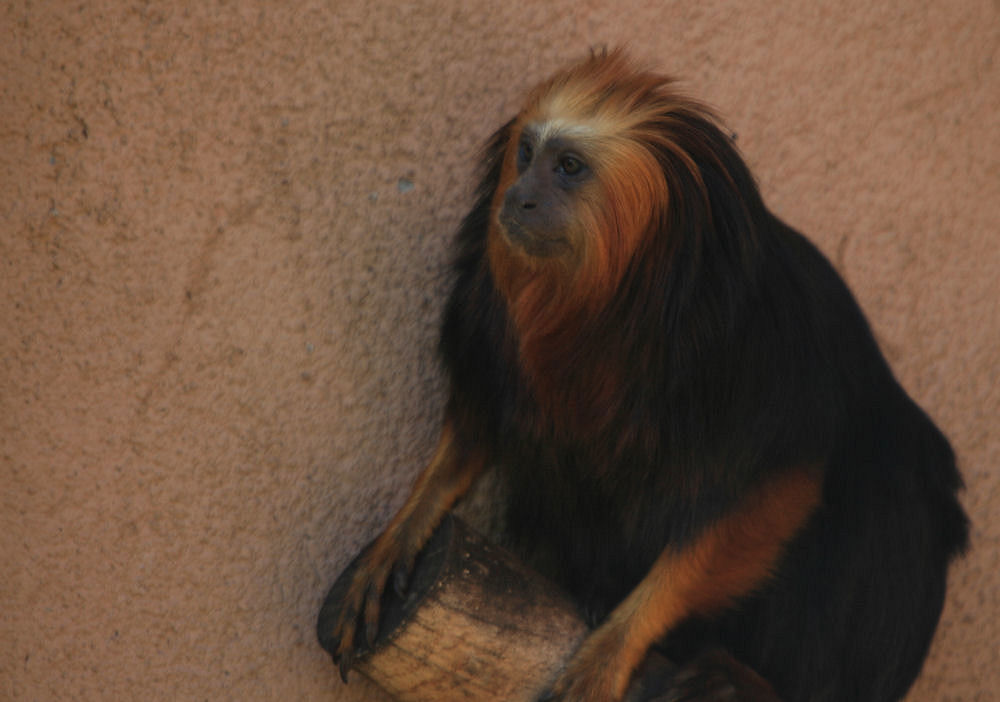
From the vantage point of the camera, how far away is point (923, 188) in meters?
2.94

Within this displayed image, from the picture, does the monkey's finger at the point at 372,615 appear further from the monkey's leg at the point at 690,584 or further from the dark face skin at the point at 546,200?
the dark face skin at the point at 546,200

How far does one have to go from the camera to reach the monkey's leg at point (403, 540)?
82.5 inches

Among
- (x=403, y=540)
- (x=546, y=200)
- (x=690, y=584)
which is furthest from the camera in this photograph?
(x=403, y=540)

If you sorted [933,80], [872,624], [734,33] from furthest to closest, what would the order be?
[933,80] → [734,33] → [872,624]

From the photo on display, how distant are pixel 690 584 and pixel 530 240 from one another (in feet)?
2.29

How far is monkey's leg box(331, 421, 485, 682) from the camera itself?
210cm

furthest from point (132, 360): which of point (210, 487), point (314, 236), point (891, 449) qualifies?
point (891, 449)

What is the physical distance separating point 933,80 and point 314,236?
1729 millimetres

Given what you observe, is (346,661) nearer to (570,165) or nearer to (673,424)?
(673,424)

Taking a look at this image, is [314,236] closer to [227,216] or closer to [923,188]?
[227,216]

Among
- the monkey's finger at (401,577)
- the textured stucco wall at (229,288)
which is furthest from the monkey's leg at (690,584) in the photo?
the textured stucco wall at (229,288)

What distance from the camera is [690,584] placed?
2.04 metres

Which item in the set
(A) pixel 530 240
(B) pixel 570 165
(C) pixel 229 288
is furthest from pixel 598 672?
(C) pixel 229 288

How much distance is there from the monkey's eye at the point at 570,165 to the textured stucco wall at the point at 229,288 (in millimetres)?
515
